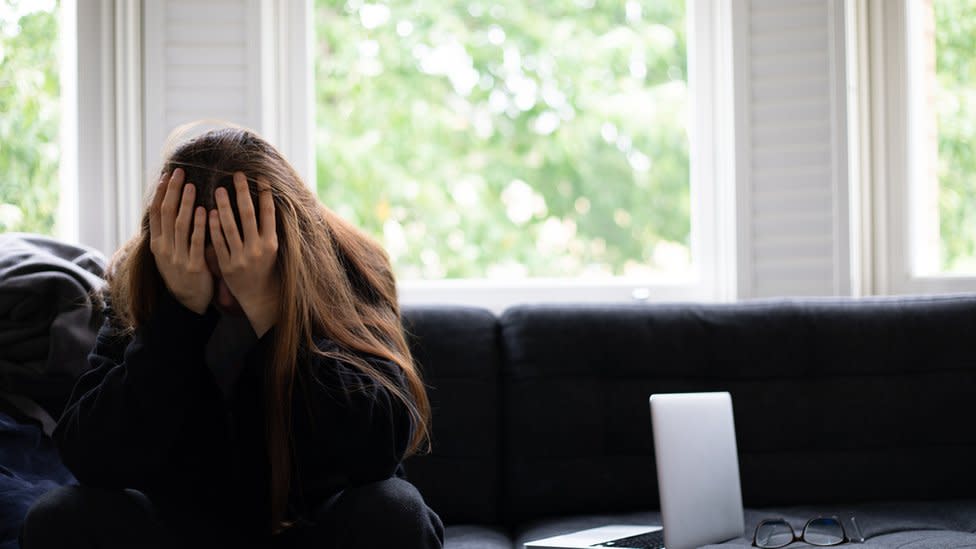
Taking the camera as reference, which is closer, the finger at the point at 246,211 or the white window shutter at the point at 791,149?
the finger at the point at 246,211

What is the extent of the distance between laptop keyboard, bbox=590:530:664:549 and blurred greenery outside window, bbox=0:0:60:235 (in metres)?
1.67

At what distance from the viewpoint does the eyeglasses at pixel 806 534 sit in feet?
5.55

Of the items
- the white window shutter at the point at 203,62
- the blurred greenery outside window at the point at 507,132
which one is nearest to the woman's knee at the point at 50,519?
the white window shutter at the point at 203,62

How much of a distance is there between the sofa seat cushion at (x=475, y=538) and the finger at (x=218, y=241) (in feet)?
2.23

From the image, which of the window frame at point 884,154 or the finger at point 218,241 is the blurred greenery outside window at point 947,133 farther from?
the finger at point 218,241

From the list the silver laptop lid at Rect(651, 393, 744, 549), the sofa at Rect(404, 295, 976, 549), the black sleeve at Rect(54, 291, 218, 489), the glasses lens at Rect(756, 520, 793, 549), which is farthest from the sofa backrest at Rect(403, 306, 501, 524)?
the black sleeve at Rect(54, 291, 218, 489)

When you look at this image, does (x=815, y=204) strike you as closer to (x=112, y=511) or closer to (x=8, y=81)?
(x=112, y=511)

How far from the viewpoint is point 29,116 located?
2.52m

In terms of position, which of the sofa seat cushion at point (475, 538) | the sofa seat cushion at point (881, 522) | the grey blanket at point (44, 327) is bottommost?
the sofa seat cushion at point (475, 538)

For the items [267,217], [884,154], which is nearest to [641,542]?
[267,217]

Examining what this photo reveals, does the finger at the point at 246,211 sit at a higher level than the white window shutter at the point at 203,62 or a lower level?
lower

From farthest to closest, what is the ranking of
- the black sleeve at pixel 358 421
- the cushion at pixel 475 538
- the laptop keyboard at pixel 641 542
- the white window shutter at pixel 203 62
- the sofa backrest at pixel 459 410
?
1. the white window shutter at pixel 203 62
2. the sofa backrest at pixel 459 410
3. the cushion at pixel 475 538
4. the laptop keyboard at pixel 641 542
5. the black sleeve at pixel 358 421

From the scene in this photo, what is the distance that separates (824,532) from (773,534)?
0.32 feet

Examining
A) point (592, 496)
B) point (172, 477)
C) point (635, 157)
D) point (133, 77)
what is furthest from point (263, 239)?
point (635, 157)
